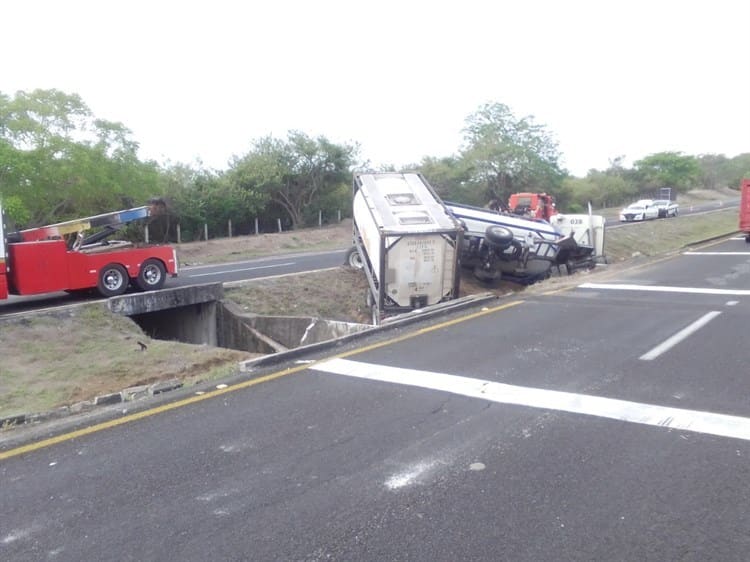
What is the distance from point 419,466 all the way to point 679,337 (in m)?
5.83

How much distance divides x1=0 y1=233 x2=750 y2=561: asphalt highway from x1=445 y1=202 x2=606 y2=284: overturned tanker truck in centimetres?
913

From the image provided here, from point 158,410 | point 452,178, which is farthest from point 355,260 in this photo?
point 452,178

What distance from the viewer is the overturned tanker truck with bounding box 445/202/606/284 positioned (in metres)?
17.8

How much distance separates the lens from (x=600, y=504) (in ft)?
15.0

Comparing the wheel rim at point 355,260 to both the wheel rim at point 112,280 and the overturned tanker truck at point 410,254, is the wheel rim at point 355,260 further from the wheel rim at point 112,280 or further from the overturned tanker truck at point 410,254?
the wheel rim at point 112,280

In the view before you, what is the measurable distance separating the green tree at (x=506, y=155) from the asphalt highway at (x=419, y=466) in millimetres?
47061

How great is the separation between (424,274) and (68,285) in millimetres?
7421

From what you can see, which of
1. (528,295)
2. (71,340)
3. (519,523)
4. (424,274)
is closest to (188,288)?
(71,340)

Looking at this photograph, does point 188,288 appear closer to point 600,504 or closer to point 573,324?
point 573,324

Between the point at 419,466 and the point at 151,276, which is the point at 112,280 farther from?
the point at 419,466

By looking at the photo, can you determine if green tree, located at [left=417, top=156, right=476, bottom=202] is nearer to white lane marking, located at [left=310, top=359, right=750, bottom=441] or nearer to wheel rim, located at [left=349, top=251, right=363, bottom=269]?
wheel rim, located at [left=349, top=251, right=363, bottom=269]

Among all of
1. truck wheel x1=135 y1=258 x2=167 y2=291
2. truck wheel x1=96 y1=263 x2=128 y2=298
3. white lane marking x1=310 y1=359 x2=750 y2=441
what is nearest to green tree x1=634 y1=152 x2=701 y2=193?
truck wheel x1=135 y1=258 x2=167 y2=291

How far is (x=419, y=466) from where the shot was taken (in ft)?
17.3

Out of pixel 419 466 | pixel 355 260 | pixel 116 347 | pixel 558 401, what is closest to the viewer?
pixel 419 466
